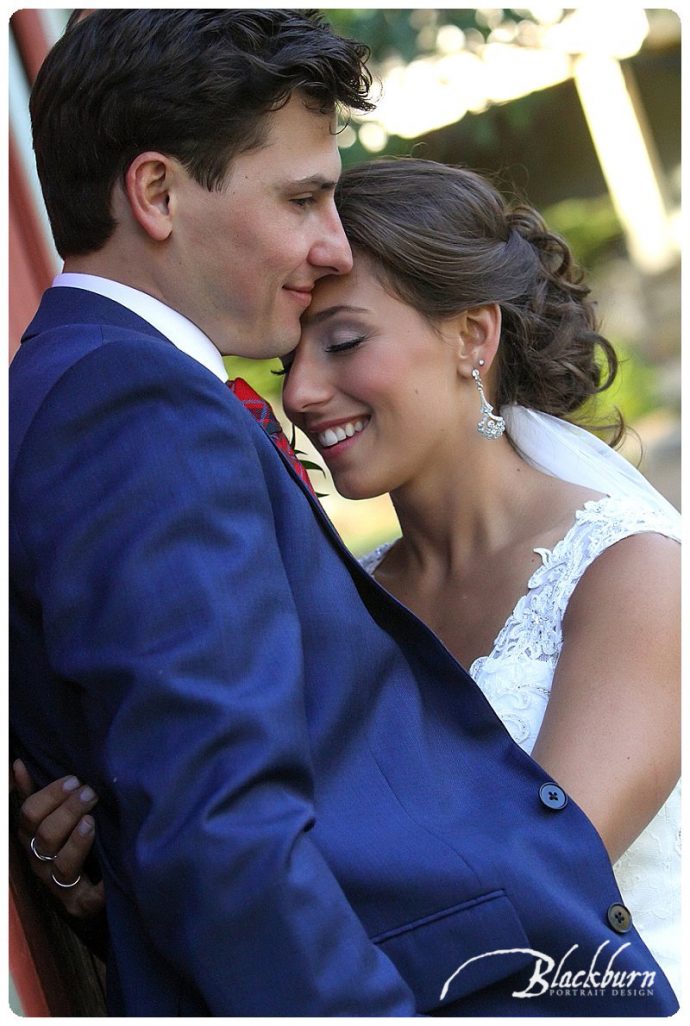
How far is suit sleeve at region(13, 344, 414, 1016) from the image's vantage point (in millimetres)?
1533

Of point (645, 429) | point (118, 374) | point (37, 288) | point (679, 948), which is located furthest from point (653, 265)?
point (118, 374)

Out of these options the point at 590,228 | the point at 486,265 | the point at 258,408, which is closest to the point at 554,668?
the point at 258,408

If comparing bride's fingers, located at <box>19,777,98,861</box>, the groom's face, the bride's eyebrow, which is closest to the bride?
the bride's eyebrow

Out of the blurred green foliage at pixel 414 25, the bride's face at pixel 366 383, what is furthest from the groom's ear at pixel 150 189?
the blurred green foliage at pixel 414 25

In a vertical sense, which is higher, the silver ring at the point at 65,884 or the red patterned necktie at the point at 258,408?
the red patterned necktie at the point at 258,408

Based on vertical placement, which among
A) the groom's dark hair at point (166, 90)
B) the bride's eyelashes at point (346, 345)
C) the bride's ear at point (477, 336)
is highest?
the groom's dark hair at point (166, 90)

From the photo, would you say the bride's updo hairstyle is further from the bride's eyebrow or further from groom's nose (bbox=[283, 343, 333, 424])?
groom's nose (bbox=[283, 343, 333, 424])

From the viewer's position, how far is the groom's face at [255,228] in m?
2.12

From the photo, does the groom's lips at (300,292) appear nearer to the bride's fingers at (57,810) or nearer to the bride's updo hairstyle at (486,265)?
the bride's updo hairstyle at (486,265)

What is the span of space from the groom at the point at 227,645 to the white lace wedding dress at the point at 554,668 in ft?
1.97

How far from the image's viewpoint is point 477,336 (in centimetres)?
319

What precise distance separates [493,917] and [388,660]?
1.41 feet

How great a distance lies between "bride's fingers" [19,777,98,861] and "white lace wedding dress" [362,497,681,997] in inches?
41.0

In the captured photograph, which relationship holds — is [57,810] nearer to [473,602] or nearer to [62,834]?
[62,834]
